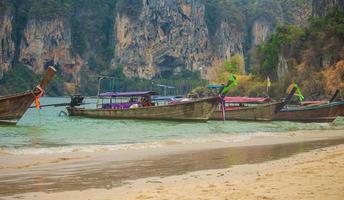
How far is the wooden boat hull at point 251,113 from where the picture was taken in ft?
139

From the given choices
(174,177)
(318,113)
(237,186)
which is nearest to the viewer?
(237,186)

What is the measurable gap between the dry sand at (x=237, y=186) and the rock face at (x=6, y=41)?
18365 centimetres

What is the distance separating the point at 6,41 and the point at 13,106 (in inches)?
6632

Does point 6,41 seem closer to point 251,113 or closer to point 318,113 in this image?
point 251,113

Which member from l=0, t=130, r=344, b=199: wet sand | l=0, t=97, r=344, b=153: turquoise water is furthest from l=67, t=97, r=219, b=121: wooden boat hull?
l=0, t=130, r=344, b=199: wet sand

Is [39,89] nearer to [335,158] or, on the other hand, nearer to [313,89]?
[335,158]

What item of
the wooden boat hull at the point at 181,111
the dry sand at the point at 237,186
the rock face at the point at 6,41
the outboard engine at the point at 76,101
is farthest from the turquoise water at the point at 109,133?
the rock face at the point at 6,41

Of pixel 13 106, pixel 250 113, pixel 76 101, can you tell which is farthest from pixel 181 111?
pixel 76 101

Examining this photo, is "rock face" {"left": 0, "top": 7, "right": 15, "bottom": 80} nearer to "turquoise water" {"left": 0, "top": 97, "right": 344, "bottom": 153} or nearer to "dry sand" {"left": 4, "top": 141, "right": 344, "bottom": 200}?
"turquoise water" {"left": 0, "top": 97, "right": 344, "bottom": 153}

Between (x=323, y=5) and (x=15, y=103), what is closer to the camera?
(x=15, y=103)

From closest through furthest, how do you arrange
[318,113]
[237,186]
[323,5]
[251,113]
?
1. [237,186]
2. [318,113]
3. [251,113]
4. [323,5]

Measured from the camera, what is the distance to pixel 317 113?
41.9m

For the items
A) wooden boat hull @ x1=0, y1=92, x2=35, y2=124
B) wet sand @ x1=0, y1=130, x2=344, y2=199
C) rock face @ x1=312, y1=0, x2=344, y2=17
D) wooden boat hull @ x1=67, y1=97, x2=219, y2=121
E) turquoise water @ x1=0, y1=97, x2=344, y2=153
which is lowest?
turquoise water @ x1=0, y1=97, x2=344, y2=153

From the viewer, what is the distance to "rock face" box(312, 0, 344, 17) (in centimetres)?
9215
